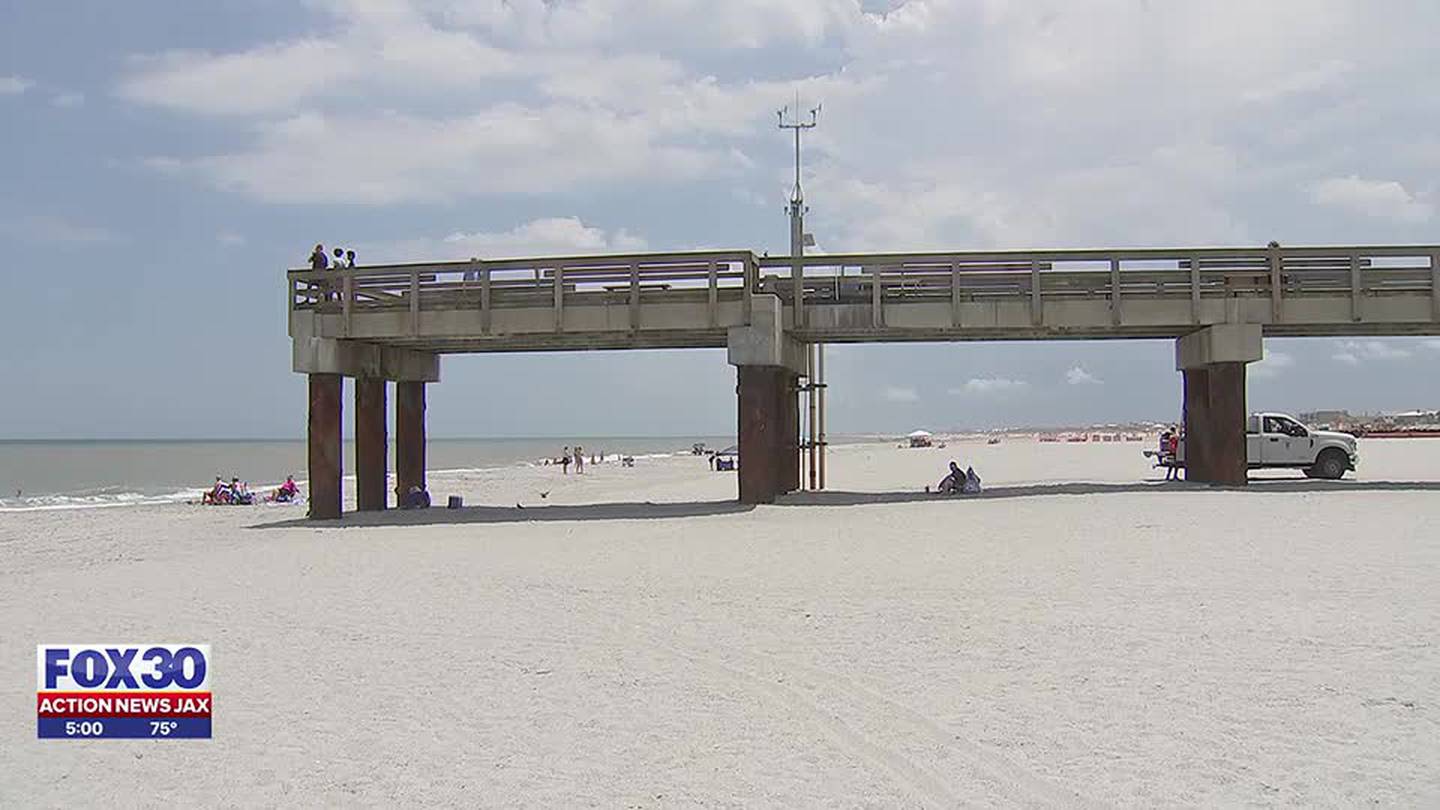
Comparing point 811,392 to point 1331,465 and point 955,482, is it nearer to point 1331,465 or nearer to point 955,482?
point 955,482

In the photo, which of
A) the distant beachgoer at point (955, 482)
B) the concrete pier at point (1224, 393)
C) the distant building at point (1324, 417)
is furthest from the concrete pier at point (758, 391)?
the distant building at point (1324, 417)

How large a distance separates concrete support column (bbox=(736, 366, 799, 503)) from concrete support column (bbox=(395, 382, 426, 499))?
818cm

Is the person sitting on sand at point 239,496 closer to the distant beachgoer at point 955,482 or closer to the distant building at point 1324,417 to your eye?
the distant beachgoer at point 955,482

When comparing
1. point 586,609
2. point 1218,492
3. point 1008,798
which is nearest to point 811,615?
point 586,609

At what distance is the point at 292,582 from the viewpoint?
13.1 metres

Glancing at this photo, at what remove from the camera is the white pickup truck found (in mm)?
27781

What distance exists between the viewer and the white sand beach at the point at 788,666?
587 centimetres

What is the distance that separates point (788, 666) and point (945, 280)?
1508cm

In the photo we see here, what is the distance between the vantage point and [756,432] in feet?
70.9

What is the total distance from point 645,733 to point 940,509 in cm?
1336

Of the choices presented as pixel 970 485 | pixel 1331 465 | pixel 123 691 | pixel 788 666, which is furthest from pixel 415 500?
pixel 1331 465

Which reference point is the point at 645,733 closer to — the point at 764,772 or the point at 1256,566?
the point at 764,772

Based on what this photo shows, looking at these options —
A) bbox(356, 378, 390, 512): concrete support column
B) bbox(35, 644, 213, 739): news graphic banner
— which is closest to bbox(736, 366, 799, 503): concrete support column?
bbox(356, 378, 390, 512): concrete support column

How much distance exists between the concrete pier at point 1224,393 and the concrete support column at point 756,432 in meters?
8.18
